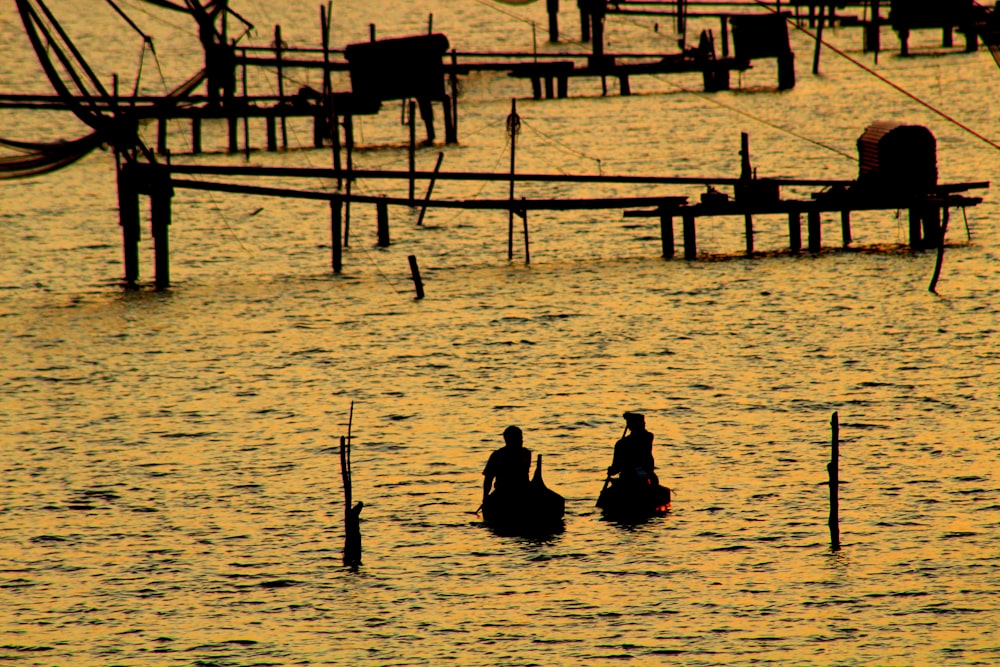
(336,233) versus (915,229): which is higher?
(336,233)

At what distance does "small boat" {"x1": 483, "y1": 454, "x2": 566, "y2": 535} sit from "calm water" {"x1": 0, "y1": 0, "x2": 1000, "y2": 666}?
1.29ft

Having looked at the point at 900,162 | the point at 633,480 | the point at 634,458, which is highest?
the point at 900,162

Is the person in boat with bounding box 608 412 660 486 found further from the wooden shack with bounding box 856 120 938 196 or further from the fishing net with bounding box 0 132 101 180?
the wooden shack with bounding box 856 120 938 196

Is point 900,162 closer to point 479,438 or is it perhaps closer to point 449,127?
point 479,438

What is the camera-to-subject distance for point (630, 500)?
69.9 ft

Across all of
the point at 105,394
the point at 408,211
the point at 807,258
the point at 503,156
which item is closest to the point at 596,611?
the point at 105,394

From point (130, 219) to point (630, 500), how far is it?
19584 millimetres

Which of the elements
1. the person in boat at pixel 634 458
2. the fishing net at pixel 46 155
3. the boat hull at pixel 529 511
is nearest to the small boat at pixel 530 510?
the boat hull at pixel 529 511

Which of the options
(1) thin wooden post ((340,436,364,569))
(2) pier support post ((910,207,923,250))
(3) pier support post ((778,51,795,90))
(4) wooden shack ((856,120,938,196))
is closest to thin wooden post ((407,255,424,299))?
(4) wooden shack ((856,120,938,196))

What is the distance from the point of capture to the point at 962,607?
Result: 18438 millimetres

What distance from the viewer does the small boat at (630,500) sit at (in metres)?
21.3

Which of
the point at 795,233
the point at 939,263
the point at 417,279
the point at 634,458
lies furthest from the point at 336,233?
the point at 634,458

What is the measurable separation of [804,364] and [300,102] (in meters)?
33.6

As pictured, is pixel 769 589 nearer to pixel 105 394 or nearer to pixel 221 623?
pixel 221 623
